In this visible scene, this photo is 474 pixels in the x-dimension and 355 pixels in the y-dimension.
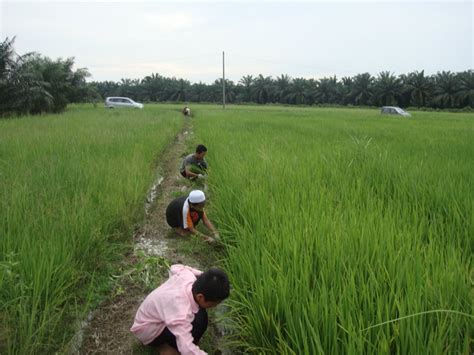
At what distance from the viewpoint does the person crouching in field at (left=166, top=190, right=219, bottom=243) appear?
312cm

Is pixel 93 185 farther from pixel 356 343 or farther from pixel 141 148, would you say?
pixel 356 343

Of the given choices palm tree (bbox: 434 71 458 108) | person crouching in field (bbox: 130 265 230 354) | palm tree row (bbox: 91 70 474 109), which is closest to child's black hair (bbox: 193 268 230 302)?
person crouching in field (bbox: 130 265 230 354)

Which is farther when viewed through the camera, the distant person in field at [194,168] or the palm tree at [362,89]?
the palm tree at [362,89]

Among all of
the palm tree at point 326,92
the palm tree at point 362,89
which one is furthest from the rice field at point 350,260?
the palm tree at point 326,92

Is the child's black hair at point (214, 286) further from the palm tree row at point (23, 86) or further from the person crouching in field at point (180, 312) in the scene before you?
the palm tree row at point (23, 86)

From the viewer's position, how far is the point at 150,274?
8.37 ft

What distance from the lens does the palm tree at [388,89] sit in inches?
1561

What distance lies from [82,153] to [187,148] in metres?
3.56

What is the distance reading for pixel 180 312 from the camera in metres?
1.70

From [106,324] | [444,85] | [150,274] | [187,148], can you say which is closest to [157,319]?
[106,324]

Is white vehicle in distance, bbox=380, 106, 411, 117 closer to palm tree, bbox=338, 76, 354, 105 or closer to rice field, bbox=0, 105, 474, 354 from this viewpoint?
rice field, bbox=0, 105, 474, 354

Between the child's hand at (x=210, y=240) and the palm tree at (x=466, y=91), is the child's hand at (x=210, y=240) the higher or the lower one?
the lower one

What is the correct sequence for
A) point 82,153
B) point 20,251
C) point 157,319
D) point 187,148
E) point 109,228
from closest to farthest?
1. point 157,319
2. point 20,251
3. point 109,228
4. point 82,153
5. point 187,148

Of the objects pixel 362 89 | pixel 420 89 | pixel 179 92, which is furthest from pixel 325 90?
pixel 179 92
